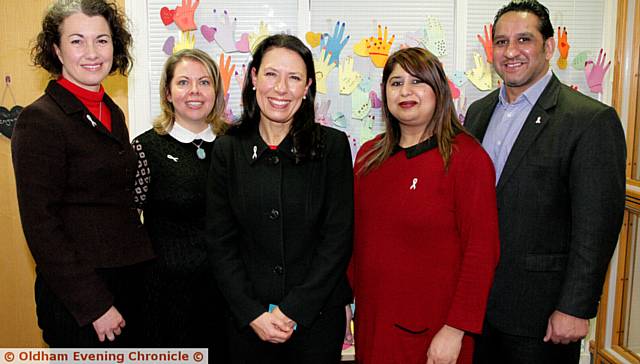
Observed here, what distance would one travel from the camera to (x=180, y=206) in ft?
6.28

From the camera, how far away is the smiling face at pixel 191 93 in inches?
79.2

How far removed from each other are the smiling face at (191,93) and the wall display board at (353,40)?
95 cm

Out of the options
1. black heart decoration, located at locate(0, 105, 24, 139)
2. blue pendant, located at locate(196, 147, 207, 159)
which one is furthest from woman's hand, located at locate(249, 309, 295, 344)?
black heart decoration, located at locate(0, 105, 24, 139)

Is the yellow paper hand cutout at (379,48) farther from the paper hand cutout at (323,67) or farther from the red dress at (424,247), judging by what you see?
the red dress at (424,247)

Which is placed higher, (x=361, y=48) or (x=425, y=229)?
(x=361, y=48)

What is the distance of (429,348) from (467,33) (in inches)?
83.7

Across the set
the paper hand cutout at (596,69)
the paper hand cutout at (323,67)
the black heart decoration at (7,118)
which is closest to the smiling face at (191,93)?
the paper hand cutout at (323,67)

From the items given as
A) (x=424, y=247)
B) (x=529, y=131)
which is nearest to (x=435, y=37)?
(x=529, y=131)

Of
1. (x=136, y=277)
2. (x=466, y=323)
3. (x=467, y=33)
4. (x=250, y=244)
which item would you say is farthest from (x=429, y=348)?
(x=467, y=33)

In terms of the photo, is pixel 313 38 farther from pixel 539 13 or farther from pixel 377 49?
pixel 539 13

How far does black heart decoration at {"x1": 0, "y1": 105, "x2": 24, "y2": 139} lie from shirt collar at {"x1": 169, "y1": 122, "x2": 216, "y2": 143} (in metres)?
1.40

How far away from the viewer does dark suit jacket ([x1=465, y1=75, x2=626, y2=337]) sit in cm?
163

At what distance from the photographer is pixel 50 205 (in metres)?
1.55

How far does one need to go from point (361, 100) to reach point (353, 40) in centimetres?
35
